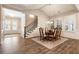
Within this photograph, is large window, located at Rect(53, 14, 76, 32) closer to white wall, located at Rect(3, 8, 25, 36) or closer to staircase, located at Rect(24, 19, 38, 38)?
staircase, located at Rect(24, 19, 38, 38)

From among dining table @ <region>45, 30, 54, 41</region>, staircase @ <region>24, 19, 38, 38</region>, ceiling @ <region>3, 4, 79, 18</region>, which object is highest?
ceiling @ <region>3, 4, 79, 18</region>

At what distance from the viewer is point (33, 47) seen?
2654mm

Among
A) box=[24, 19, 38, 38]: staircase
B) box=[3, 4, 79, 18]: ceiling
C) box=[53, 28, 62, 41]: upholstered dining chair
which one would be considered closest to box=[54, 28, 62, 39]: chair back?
box=[53, 28, 62, 41]: upholstered dining chair

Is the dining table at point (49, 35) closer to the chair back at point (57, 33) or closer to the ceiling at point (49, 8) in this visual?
the chair back at point (57, 33)

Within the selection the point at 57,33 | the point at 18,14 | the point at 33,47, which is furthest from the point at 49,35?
the point at 18,14

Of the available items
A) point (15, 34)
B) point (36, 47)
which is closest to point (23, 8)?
point (15, 34)

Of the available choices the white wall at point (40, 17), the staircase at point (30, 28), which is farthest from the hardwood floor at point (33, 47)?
the white wall at point (40, 17)

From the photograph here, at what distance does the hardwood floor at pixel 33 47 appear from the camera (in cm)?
262

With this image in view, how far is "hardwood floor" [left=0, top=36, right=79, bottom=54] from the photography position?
2.62 m
